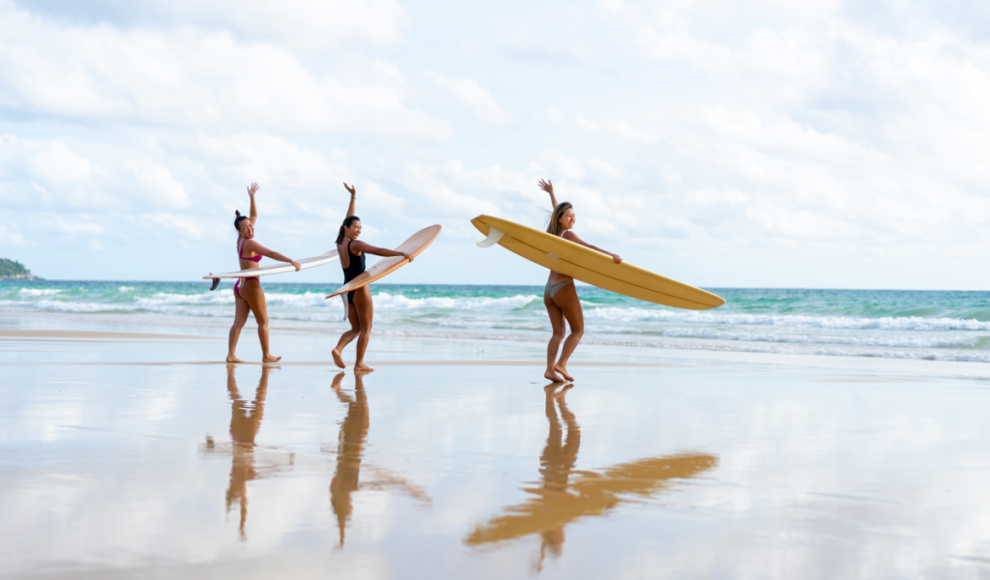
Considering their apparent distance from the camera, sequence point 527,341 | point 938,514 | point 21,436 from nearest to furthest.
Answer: point 938,514, point 21,436, point 527,341

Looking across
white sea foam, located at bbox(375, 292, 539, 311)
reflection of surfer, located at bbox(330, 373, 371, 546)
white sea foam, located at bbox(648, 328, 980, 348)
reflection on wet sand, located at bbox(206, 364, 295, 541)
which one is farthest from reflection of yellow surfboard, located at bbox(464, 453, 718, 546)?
white sea foam, located at bbox(375, 292, 539, 311)

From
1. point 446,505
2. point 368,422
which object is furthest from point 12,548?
point 368,422

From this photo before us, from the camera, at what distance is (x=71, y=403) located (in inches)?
208

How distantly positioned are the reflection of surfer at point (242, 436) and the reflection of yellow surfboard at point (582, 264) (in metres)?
2.63

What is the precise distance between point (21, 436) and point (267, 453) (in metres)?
1.41

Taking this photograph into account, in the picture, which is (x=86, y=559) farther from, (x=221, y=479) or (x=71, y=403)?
(x=71, y=403)

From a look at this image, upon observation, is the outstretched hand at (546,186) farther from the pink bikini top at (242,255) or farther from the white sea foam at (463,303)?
the white sea foam at (463,303)

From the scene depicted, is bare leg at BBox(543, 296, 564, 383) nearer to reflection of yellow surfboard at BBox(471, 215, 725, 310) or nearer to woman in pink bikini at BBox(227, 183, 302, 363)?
reflection of yellow surfboard at BBox(471, 215, 725, 310)

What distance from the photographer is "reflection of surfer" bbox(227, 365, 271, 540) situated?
306 cm

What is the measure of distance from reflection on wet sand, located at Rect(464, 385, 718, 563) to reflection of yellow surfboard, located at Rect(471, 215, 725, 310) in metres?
3.23

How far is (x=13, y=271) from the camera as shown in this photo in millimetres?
129750

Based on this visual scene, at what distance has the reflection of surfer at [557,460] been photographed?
2.58 metres

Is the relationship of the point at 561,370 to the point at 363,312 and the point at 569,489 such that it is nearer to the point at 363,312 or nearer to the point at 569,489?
the point at 363,312

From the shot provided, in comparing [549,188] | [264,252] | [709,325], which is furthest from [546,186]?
[709,325]
